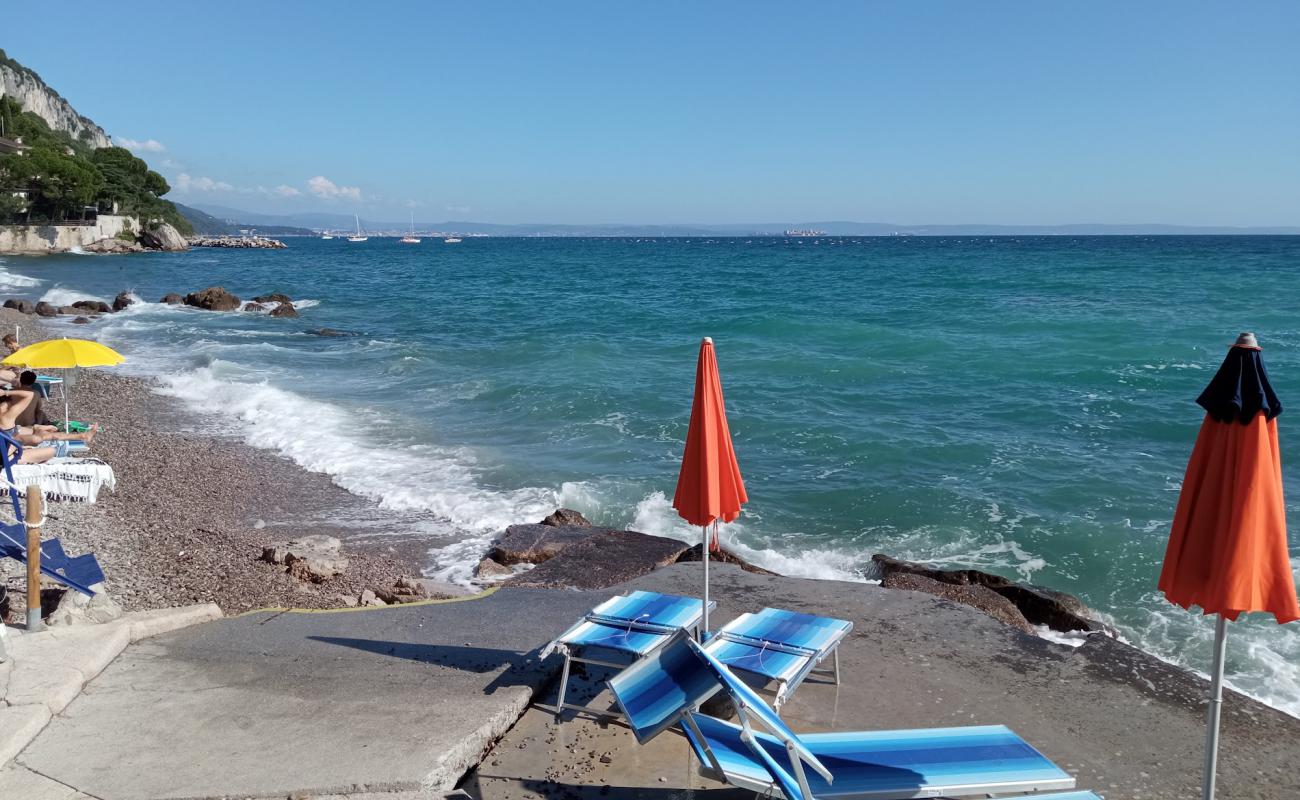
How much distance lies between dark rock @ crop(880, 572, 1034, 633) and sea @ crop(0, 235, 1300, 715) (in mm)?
1549

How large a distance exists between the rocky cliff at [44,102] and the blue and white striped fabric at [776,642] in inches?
5830

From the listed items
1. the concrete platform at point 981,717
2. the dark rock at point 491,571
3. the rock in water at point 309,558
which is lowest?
the dark rock at point 491,571

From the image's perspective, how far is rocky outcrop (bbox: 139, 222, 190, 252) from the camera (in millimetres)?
85688

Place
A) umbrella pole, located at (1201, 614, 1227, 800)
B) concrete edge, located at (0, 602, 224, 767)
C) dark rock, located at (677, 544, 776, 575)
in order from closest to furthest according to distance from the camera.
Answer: umbrella pole, located at (1201, 614, 1227, 800)
concrete edge, located at (0, 602, 224, 767)
dark rock, located at (677, 544, 776, 575)

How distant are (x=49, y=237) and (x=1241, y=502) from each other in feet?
274

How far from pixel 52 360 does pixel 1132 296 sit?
143ft

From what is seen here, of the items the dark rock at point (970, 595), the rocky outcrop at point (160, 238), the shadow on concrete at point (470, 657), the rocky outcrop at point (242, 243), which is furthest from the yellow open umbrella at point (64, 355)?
the rocky outcrop at point (242, 243)

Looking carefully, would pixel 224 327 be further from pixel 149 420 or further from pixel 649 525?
pixel 649 525

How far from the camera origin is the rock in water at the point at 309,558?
8.85 meters

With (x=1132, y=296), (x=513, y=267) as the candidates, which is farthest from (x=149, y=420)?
(x=513, y=267)

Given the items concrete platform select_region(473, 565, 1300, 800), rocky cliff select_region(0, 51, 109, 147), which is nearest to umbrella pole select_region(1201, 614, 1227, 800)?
concrete platform select_region(473, 565, 1300, 800)

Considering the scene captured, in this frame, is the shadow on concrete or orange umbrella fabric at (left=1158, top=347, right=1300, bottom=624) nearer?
orange umbrella fabric at (left=1158, top=347, right=1300, bottom=624)

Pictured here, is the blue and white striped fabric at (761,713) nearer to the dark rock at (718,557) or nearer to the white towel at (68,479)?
the dark rock at (718,557)

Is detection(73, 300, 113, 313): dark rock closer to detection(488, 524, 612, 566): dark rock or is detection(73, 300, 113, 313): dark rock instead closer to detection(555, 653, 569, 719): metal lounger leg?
detection(488, 524, 612, 566): dark rock
